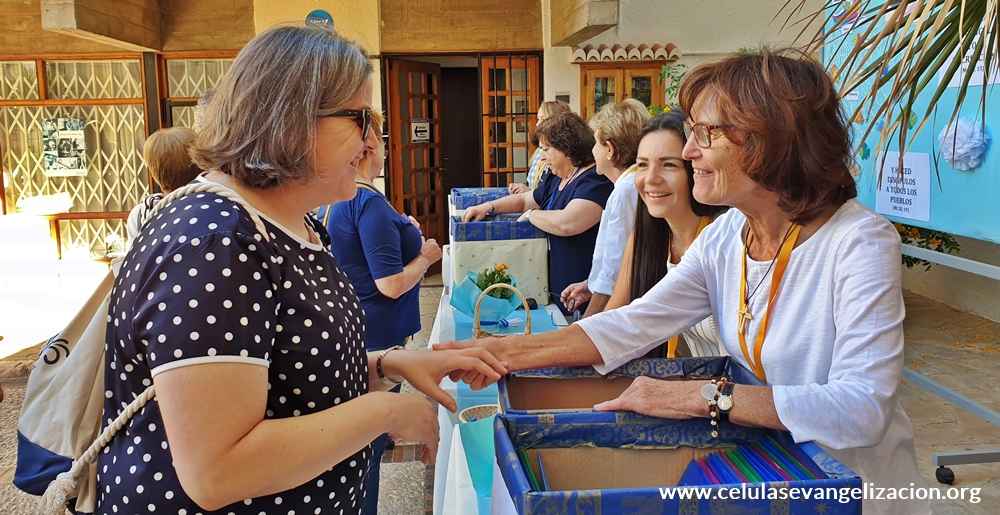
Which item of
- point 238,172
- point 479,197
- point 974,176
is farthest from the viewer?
point 479,197

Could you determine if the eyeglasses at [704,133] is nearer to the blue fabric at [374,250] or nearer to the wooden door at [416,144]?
the blue fabric at [374,250]

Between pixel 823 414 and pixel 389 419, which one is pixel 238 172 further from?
pixel 823 414

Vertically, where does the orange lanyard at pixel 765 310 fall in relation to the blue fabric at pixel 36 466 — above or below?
above

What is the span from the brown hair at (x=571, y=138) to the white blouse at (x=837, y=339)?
8.05 ft

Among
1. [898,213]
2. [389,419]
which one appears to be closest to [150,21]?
[898,213]

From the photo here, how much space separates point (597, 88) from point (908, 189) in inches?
213

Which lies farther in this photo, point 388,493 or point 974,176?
point 388,493

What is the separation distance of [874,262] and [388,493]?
2506 mm

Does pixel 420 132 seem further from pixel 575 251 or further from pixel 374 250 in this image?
pixel 374 250

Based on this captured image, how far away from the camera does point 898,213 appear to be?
286 centimetres

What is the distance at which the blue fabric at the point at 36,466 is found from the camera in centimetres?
124

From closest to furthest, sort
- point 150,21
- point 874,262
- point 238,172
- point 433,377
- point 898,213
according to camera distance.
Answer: point 238,172 → point 874,262 → point 433,377 → point 898,213 → point 150,21

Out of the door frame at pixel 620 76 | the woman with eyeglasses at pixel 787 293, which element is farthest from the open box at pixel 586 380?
the door frame at pixel 620 76

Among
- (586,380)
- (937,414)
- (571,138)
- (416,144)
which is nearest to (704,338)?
(586,380)
